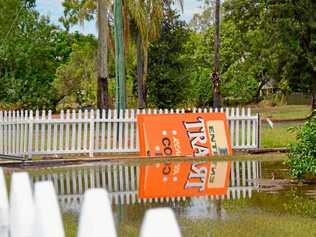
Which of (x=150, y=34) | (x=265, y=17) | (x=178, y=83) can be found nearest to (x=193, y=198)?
(x=150, y=34)

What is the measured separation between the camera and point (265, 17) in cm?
4109

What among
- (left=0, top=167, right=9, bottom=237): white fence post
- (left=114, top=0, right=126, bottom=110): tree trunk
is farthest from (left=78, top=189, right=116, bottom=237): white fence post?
(left=114, top=0, right=126, bottom=110): tree trunk

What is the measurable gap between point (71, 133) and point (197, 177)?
21.7 ft

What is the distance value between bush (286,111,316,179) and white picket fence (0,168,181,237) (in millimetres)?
9439

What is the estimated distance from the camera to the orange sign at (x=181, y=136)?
19.0m

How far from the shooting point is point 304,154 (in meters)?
12.7

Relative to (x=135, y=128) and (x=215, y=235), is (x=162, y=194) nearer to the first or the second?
(x=215, y=235)

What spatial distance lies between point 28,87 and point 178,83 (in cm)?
1604

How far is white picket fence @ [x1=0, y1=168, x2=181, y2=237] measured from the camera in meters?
2.34

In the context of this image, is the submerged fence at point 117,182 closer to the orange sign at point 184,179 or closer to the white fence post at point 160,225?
the orange sign at point 184,179

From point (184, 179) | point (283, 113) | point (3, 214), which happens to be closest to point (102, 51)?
point (184, 179)

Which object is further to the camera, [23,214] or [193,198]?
[193,198]

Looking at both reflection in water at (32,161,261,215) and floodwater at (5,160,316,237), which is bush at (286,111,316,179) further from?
reflection in water at (32,161,261,215)

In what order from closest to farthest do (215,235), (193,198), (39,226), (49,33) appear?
(39,226)
(215,235)
(193,198)
(49,33)
